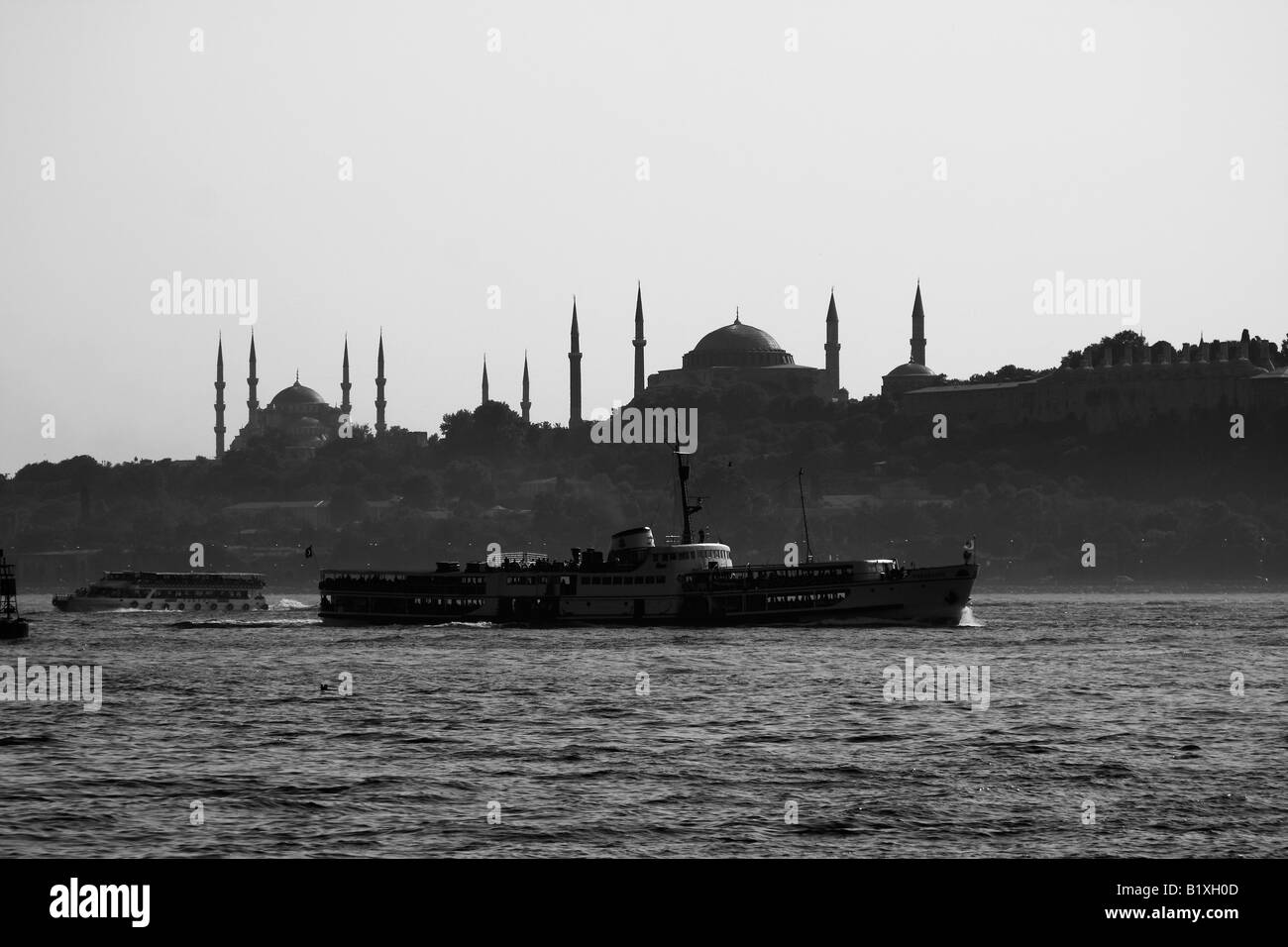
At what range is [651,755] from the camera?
42062 millimetres

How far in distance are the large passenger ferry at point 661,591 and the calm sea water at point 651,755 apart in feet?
42.0

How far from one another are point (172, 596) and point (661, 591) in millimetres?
50990

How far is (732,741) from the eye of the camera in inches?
1757

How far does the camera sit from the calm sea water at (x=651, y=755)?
103ft

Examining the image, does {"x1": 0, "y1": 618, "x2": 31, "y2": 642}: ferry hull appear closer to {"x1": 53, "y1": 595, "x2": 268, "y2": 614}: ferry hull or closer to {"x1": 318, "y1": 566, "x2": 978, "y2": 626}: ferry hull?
{"x1": 318, "y1": 566, "x2": 978, "y2": 626}: ferry hull

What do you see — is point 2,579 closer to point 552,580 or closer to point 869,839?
point 552,580

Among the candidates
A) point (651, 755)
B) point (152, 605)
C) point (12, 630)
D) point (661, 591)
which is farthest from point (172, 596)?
point (651, 755)

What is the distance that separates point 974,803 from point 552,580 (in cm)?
6366

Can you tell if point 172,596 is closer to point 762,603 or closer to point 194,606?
point 194,606

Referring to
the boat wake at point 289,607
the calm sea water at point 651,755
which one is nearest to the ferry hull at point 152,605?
the boat wake at point 289,607

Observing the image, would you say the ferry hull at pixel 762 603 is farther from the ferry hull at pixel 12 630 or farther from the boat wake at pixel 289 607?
the boat wake at pixel 289 607
